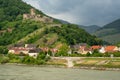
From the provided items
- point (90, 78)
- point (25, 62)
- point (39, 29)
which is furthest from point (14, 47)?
point (90, 78)

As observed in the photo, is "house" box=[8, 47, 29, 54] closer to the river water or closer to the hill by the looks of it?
the hill

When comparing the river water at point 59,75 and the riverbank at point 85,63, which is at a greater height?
the riverbank at point 85,63

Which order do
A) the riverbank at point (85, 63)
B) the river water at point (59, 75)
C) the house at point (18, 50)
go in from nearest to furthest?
the river water at point (59, 75), the riverbank at point (85, 63), the house at point (18, 50)

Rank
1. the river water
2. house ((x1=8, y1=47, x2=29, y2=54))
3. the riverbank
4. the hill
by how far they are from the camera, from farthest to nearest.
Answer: the hill, house ((x1=8, y1=47, x2=29, y2=54)), the riverbank, the river water

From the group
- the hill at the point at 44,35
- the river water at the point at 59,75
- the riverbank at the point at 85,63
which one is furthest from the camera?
the hill at the point at 44,35

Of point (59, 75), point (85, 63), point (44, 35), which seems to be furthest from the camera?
point (44, 35)

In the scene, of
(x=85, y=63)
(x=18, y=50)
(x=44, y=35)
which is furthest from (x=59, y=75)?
(x=44, y=35)

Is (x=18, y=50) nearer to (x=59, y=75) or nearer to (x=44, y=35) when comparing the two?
(x=44, y=35)

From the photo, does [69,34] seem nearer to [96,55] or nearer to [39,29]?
[39,29]

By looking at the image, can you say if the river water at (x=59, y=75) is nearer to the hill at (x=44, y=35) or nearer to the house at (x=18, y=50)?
the house at (x=18, y=50)

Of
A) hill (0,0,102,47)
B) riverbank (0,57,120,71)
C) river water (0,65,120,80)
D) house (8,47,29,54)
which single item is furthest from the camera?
hill (0,0,102,47)

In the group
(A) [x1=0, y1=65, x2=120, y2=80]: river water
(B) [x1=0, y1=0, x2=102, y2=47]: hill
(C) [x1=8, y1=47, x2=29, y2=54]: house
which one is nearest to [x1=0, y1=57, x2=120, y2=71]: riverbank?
(A) [x1=0, y1=65, x2=120, y2=80]: river water

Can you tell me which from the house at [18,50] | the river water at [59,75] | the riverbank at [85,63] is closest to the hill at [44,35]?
the house at [18,50]

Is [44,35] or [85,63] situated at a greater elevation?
[44,35]
